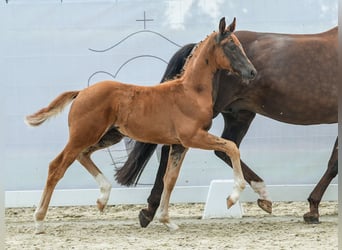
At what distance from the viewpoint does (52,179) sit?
4754 mm

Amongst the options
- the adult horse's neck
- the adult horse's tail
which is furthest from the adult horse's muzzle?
the adult horse's tail

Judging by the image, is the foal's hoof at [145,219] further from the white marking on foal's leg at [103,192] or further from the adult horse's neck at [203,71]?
the adult horse's neck at [203,71]

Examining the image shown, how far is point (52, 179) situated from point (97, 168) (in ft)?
1.19

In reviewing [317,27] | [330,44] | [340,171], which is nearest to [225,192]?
[330,44]

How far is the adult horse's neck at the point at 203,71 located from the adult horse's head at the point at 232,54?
68mm

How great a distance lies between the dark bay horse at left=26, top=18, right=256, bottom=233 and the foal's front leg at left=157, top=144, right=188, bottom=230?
0.18 meters

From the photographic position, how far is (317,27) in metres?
6.39

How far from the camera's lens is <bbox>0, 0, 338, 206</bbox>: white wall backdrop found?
20.9 feet

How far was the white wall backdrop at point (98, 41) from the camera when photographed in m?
6.38

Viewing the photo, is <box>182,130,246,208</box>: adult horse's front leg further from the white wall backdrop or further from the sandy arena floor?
the white wall backdrop

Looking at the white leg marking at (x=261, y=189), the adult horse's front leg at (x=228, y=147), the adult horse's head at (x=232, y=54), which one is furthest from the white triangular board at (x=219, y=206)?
the adult horse's head at (x=232, y=54)

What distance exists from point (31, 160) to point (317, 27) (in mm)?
2915

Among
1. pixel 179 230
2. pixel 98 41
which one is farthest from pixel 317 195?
pixel 98 41

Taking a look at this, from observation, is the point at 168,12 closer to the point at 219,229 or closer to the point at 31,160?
the point at 31,160
